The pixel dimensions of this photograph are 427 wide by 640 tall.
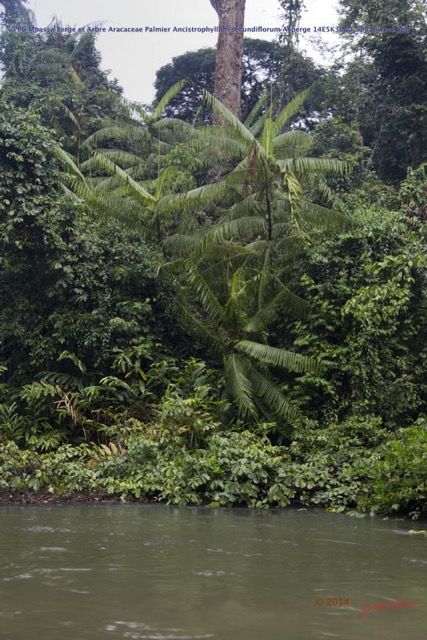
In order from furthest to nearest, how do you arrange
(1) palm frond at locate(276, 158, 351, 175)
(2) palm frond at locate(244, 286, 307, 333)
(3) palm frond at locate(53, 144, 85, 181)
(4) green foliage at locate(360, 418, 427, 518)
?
1. (3) palm frond at locate(53, 144, 85, 181)
2. (1) palm frond at locate(276, 158, 351, 175)
3. (2) palm frond at locate(244, 286, 307, 333)
4. (4) green foliage at locate(360, 418, 427, 518)

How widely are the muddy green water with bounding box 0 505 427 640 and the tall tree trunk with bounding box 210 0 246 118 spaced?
41.4ft

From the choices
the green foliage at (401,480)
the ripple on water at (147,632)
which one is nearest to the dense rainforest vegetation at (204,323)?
the green foliage at (401,480)

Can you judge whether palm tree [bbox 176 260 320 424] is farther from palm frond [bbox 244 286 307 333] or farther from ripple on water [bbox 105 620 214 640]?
ripple on water [bbox 105 620 214 640]

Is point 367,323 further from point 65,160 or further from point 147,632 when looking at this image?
point 147,632

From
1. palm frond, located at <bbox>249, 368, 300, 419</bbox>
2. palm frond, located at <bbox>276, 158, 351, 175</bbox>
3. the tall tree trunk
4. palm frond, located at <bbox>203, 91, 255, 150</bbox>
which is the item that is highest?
the tall tree trunk

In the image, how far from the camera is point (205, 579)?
4.64 m

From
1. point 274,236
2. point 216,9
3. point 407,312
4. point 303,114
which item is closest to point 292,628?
point 407,312

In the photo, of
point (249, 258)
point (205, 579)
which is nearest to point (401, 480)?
point (205, 579)

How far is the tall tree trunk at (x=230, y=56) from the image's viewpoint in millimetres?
18156

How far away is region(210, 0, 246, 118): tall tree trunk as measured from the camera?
18156 millimetres

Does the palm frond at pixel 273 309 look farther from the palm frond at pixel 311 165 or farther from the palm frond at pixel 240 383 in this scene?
the palm frond at pixel 311 165

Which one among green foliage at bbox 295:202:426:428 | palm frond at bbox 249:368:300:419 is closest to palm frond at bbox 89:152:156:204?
green foliage at bbox 295:202:426:428

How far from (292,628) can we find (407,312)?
32.3 ft

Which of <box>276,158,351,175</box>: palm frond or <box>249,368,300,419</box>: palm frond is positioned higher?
<box>276,158,351,175</box>: palm frond
